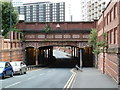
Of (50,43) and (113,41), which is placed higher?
(113,41)

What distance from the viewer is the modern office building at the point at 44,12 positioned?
565ft

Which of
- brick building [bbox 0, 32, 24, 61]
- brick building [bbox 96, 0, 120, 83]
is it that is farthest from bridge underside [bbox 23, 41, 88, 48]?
brick building [bbox 96, 0, 120, 83]

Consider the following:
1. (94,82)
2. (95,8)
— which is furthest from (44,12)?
(94,82)

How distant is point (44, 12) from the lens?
175m

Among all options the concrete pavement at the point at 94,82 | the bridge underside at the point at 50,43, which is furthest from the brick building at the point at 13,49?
the concrete pavement at the point at 94,82

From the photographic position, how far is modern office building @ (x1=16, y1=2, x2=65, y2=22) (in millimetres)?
172250

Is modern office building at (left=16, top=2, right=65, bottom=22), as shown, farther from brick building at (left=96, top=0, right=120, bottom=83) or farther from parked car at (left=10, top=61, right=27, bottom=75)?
parked car at (left=10, top=61, right=27, bottom=75)

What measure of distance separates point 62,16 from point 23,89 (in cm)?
16177

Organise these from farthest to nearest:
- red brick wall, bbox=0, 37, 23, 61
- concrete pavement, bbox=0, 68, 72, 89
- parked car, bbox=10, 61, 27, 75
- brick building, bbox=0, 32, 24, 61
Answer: red brick wall, bbox=0, 37, 23, 61 < brick building, bbox=0, 32, 24, 61 < parked car, bbox=10, 61, 27, 75 < concrete pavement, bbox=0, 68, 72, 89

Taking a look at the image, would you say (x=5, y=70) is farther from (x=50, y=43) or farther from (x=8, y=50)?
(x=50, y=43)

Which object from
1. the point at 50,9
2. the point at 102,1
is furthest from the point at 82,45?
the point at 50,9

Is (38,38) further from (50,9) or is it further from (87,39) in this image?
(50,9)

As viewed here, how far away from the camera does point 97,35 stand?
5500 cm

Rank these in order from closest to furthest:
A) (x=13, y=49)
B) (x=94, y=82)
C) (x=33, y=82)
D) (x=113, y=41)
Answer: (x=33, y=82), (x=94, y=82), (x=113, y=41), (x=13, y=49)
